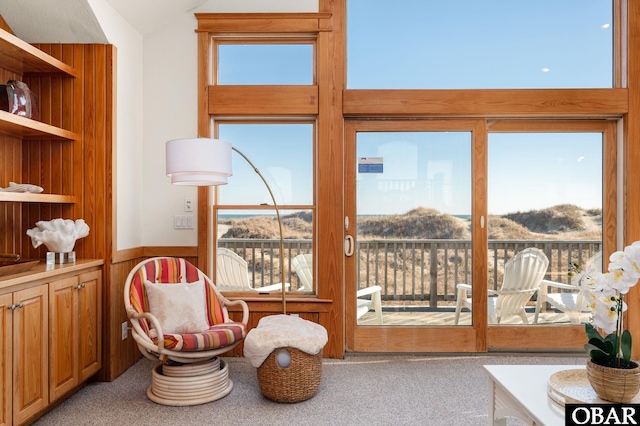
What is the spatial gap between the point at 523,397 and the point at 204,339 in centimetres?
177

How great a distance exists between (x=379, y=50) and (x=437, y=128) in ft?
2.68

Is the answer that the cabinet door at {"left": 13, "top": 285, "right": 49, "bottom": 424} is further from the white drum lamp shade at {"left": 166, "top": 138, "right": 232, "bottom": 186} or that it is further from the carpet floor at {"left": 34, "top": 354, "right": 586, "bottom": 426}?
the white drum lamp shade at {"left": 166, "top": 138, "right": 232, "bottom": 186}

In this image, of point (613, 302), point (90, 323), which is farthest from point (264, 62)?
point (613, 302)

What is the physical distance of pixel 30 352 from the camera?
Result: 2330 millimetres

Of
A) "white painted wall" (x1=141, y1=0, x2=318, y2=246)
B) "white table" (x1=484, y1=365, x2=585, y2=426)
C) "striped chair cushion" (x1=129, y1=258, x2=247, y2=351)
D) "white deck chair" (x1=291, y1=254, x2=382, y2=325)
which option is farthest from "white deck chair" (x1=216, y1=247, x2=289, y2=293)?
"white table" (x1=484, y1=365, x2=585, y2=426)

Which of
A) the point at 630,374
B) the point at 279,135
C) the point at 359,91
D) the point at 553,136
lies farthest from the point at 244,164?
the point at 630,374

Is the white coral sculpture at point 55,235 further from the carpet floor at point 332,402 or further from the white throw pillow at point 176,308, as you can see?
the carpet floor at point 332,402

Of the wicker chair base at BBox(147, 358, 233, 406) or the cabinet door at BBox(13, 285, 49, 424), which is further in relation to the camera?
the wicker chair base at BBox(147, 358, 233, 406)

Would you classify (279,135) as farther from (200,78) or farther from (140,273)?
(140,273)

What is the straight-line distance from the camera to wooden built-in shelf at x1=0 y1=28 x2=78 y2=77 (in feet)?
8.14

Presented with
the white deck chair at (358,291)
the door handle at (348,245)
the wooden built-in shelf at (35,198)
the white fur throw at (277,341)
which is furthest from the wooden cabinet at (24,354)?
the door handle at (348,245)

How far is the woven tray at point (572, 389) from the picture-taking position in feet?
5.11

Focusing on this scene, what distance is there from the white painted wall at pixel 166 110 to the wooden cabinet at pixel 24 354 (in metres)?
1.24

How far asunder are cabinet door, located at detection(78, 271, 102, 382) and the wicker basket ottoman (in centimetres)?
106
